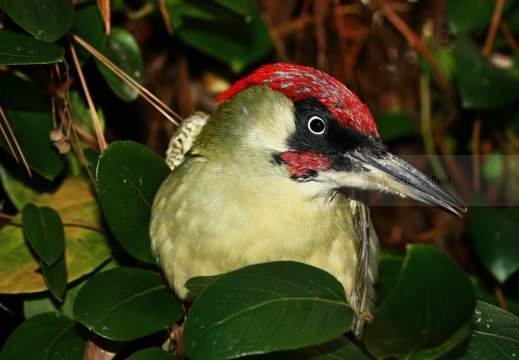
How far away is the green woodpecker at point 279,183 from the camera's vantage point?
1803 mm

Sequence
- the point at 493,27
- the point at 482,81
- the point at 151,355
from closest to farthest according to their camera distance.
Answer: the point at 151,355 < the point at 482,81 < the point at 493,27

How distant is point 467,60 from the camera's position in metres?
2.60

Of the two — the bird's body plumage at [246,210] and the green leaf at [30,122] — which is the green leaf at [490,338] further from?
the green leaf at [30,122]

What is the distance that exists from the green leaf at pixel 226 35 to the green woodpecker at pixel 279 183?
0.63 metres

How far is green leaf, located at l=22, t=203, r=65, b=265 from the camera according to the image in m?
1.86

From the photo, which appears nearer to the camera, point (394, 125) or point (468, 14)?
point (468, 14)

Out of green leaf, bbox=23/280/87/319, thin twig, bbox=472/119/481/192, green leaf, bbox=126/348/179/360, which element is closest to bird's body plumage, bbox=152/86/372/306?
green leaf, bbox=126/348/179/360

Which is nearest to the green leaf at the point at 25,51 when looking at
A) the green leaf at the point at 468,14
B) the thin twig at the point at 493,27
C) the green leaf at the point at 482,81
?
the green leaf at the point at 482,81

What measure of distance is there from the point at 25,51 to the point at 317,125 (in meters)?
0.75

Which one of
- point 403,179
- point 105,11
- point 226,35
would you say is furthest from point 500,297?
point 105,11

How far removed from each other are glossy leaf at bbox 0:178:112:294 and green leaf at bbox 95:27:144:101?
34 cm

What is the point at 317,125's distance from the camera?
1.82 meters

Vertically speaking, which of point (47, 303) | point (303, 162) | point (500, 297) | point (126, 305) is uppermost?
point (303, 162)

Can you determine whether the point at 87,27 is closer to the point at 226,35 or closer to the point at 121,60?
the point at 121,60
